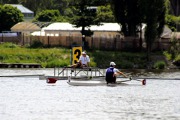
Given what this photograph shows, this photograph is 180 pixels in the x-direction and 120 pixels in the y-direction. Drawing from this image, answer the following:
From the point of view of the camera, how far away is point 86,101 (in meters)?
54.6

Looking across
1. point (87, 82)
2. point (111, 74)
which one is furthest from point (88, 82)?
point (111, 74)

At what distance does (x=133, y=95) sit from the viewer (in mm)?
59156

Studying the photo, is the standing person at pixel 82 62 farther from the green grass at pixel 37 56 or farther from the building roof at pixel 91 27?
the building roof at pixel 91 27

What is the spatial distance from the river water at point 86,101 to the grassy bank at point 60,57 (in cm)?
2138

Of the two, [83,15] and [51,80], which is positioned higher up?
[83,15]

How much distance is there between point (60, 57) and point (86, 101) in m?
41.5

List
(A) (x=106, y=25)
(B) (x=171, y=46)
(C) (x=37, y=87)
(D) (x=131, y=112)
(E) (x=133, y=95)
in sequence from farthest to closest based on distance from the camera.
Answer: (A) (x=106, y=25) → (B) (x=171, y=46) → (C) (x=37, y=87) → (E) (x=133, y=95) → (D) (x=131, y=112)

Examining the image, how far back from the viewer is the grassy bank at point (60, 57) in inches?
3688

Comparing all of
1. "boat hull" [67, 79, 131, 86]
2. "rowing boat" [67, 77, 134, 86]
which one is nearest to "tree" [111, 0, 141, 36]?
"rowing boat" [67, 77, 134, 86]

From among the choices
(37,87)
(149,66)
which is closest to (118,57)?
(149,66)

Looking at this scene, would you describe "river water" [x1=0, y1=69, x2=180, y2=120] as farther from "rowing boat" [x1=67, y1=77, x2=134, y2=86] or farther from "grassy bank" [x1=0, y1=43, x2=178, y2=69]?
"grassy bank" [x1=0, y1=43, x2=178, y2=69]

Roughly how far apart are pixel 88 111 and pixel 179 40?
55.2 m

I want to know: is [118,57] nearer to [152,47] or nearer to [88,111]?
[152,47]

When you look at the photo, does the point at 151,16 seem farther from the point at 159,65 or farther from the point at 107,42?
the point at 107,42
